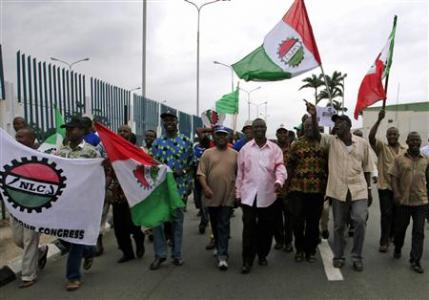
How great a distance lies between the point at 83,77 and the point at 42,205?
8.06 metres

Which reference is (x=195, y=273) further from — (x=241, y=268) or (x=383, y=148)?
(x=383, y=148)

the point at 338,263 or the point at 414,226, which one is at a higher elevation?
the point at 414,226

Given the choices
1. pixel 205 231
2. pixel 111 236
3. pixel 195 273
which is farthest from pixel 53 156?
pixel 205 231

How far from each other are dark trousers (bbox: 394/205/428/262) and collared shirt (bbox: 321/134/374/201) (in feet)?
1.99

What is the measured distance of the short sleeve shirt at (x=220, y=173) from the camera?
20.1 feet

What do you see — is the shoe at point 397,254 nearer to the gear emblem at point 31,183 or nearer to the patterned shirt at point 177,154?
the patterned shirt at point 177,154

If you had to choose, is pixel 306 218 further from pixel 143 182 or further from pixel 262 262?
pixel 143 182

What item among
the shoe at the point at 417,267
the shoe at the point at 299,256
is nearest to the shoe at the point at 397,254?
the shoe at the point at 417,267

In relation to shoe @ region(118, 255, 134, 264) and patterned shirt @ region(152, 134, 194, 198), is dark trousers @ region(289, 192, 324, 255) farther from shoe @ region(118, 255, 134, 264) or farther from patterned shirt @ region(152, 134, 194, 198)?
shoe @ region(118, 255, 134, 264)

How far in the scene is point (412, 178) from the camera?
590 cm

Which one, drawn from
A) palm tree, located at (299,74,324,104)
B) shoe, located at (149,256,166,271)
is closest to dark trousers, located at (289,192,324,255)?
shoe, located at (149,256,166,271)

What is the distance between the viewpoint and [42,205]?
5.18 metres

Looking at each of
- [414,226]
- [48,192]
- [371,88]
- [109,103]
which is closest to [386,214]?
[414,226]

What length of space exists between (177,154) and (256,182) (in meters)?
1.13
